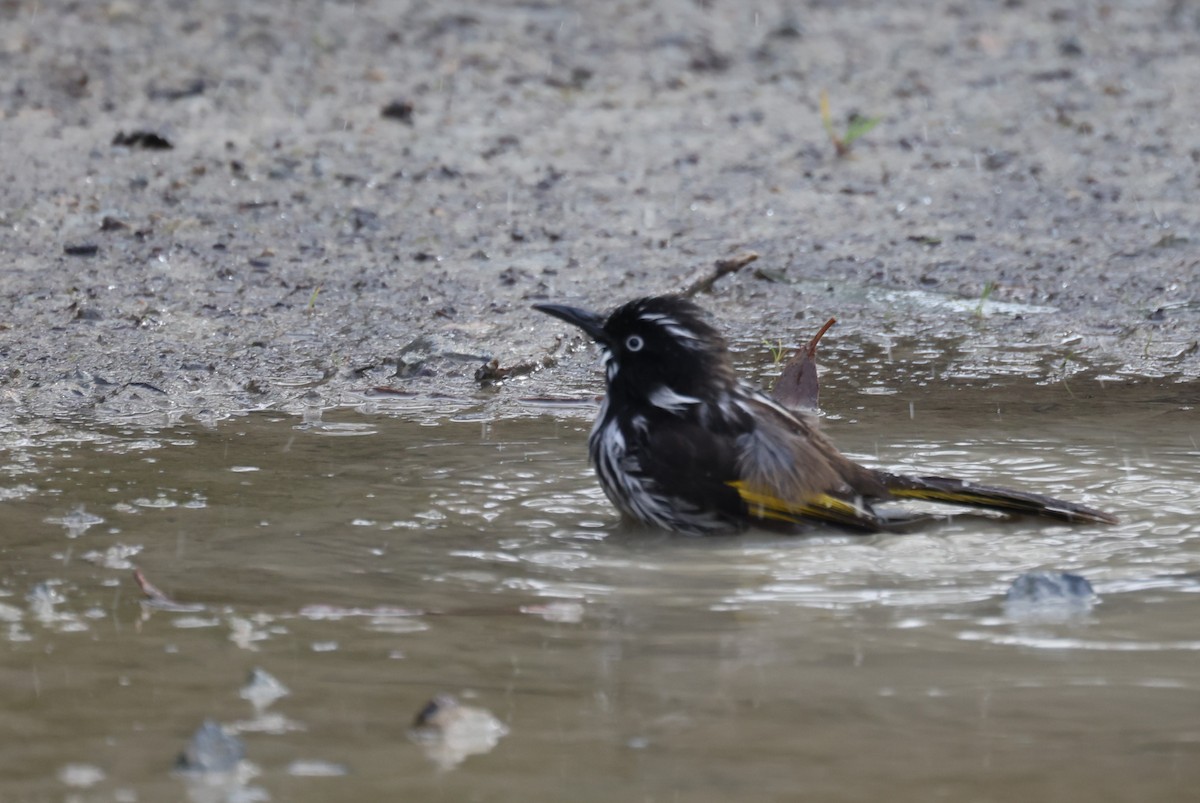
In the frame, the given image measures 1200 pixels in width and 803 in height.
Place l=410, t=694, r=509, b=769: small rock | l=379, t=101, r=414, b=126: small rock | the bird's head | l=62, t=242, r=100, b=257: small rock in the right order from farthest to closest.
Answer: l=379, t=101, r=414, b=126: small rock
l=62, t=242, r=100, b=257: small rock
the bird's head
l=410, t=694, r=509, b=769: small rock

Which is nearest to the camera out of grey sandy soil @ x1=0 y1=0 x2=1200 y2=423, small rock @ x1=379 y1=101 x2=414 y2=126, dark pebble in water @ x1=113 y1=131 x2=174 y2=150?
grey sandy soil @ x1=0 y1=0 x2=1200 y2=423

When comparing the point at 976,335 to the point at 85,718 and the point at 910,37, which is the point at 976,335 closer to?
the point at 85,718

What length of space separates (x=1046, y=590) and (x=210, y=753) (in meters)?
2.05

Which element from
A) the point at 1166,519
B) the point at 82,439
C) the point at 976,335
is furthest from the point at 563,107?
the point at 1166,519

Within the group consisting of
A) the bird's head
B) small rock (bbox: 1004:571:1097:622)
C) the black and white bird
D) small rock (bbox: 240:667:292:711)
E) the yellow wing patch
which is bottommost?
small rock (bbox: 240:667:292:711)

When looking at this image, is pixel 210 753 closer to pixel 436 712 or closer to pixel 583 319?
pixel 436 712

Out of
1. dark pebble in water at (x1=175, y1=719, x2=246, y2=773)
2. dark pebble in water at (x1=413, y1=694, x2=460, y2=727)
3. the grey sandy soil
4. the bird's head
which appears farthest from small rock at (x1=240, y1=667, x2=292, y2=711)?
the grey sandy soil

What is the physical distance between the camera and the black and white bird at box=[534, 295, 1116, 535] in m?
4.78

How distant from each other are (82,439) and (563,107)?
5.68 meters

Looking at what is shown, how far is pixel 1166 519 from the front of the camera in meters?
4.77

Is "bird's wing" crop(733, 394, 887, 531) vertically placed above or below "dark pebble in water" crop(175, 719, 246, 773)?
above

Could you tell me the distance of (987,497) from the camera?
15.8 feet

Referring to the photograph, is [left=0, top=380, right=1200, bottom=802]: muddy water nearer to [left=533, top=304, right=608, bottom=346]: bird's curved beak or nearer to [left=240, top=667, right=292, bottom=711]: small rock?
[left=240, top=667, right=292, bottom=711]: small rock

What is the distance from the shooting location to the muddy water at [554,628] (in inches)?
118
